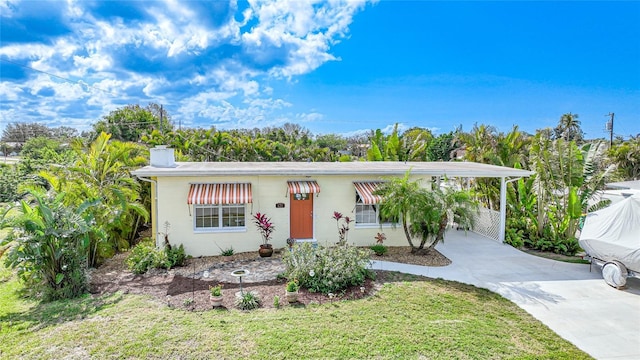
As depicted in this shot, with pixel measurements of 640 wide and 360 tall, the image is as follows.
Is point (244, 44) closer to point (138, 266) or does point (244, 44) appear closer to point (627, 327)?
point (138, 266)

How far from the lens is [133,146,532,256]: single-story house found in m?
14.4

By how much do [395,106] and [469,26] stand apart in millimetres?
36953

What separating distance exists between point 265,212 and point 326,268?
17.6 ft

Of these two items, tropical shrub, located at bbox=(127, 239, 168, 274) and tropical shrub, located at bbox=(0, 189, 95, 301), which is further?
tropical shrub, located at bbox=(127, 239, 168, 274)

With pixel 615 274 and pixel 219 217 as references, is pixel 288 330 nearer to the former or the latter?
pixel 219 217

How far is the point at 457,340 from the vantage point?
25.3 feet

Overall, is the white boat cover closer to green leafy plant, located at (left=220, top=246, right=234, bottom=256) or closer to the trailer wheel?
the trailer wheel

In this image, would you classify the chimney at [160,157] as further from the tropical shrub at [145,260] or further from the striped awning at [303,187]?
the striped awning at [303,187]

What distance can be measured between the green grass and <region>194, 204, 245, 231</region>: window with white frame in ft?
16.1

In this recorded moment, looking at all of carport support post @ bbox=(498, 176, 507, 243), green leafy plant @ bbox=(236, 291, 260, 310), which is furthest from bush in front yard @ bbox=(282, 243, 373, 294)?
carport support post @ bbox=(498, 176, 507, 243)

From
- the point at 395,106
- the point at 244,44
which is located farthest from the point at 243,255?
the point at 395,106

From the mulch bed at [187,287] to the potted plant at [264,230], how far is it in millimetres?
2352

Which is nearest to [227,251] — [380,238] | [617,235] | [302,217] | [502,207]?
[302,217]

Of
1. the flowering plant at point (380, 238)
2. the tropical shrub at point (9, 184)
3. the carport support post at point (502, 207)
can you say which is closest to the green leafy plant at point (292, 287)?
the flowering plant at point (380, 238)
